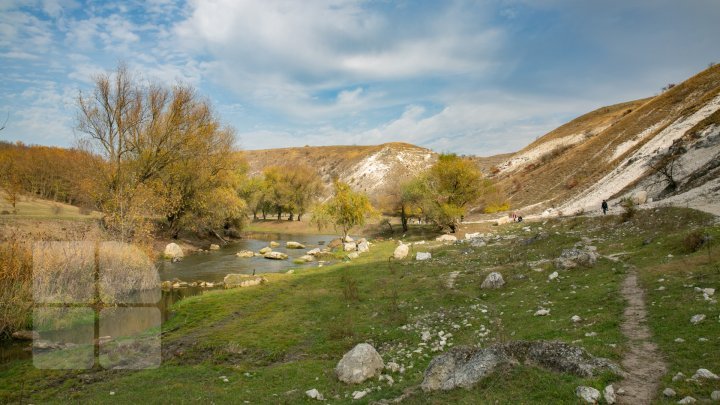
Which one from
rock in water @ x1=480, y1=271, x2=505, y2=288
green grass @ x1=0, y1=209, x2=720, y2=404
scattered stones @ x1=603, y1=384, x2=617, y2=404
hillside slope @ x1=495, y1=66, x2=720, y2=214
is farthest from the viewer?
hillside slope @ x1=495, y1=66, x2=720, y2=214

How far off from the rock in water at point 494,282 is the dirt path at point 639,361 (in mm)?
6815

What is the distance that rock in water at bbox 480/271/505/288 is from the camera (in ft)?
64.4

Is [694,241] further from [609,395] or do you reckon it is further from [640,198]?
[640,198]

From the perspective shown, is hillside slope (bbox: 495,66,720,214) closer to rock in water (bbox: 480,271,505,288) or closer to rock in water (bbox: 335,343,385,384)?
rock in water (bbox: 480,271,505,288)

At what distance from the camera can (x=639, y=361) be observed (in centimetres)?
881

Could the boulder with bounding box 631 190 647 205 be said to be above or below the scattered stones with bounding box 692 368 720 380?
above

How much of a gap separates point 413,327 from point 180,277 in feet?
83.2

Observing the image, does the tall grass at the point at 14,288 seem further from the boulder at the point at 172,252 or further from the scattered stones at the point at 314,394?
the boulder at the point at 172,252

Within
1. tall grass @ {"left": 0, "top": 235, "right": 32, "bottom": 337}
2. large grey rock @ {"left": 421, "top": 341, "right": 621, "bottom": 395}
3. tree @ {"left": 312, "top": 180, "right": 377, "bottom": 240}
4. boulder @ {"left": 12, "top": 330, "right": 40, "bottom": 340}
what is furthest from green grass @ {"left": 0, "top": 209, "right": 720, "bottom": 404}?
tree @ {"left": 312, "top": 180, "right": 377, "bottom": 240}

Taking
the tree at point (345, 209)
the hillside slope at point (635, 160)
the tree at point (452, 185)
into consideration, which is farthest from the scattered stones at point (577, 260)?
the tree at point (345, 209)

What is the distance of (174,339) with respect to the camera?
18172 millimetres

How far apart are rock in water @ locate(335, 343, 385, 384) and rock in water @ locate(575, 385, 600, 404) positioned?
572 cm

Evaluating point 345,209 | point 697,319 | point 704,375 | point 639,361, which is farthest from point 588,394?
Result: point 345,209

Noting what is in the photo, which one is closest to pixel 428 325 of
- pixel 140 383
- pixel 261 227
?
pixel 140 383
